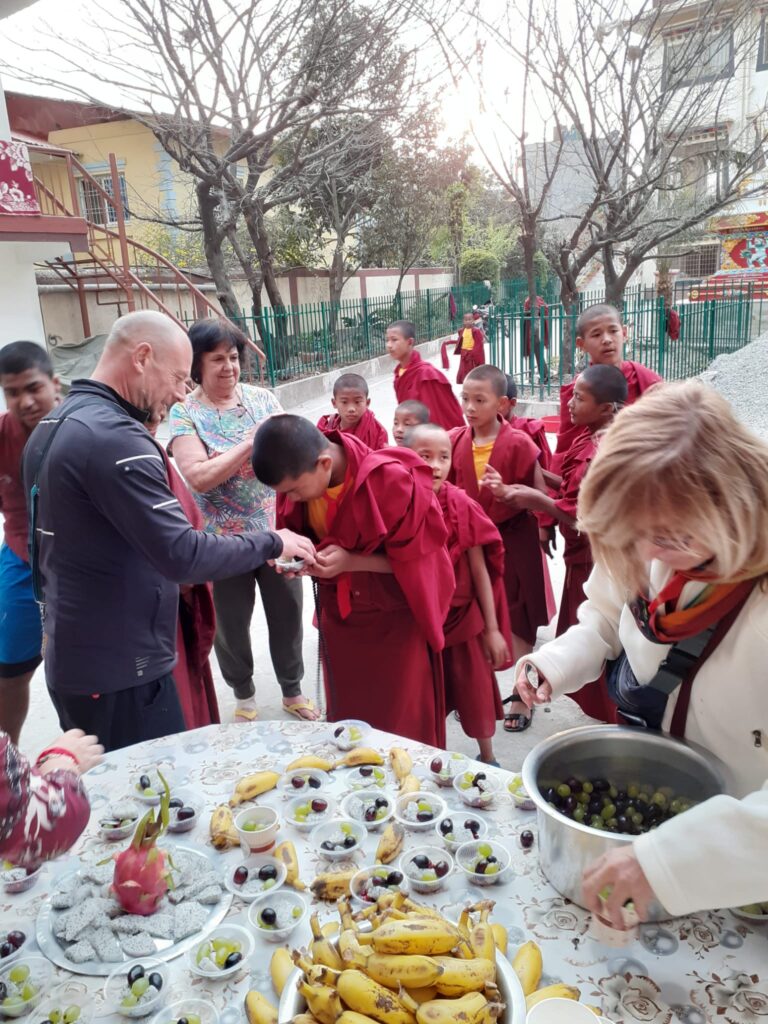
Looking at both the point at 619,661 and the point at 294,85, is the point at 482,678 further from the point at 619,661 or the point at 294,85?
the point at 294,85

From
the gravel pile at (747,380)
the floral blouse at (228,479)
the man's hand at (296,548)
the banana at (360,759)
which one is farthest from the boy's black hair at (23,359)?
the gravel pile at (747,380)

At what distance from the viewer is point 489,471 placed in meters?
3.33

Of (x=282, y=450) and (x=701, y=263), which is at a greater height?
(x=701, y=263)

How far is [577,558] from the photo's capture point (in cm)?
347

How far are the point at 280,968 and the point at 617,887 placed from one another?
554mm

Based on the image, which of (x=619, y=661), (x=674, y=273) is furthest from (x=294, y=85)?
(x=674, y=273)

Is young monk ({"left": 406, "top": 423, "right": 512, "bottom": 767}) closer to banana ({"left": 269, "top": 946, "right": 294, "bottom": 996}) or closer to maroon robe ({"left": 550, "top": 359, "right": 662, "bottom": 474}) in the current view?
maroon robe ({"left": 550, "top": 359, "right": 662, "bottom": 474})

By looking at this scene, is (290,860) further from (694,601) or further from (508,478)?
(508,478)

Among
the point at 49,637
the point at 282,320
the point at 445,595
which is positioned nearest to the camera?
the point at 49,637

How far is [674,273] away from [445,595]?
71.2 ft

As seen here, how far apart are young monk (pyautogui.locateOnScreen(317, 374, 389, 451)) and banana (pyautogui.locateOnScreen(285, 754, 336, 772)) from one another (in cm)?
271

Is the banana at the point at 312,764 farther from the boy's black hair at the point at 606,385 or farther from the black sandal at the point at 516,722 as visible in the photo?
the boy's black hair at the point at 606,385

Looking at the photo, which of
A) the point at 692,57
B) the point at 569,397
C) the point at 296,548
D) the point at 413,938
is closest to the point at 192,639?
the point at 296,548

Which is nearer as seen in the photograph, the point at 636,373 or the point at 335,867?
the point at 335,867
